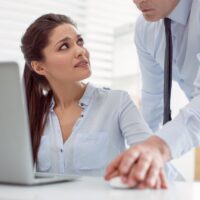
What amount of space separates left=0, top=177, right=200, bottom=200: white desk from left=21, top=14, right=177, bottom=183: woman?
0.61 meters

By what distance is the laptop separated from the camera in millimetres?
726

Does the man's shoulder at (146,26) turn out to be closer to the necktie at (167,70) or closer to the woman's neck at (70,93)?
the necktie at (167,70)

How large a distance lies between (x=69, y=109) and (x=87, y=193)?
870 mm

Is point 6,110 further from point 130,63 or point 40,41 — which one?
point 130,63

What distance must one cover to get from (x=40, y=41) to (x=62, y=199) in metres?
1.06

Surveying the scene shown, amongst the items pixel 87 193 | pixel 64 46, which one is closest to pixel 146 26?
pixel 64 46

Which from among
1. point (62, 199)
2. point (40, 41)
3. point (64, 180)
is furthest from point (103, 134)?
point (62, 199)

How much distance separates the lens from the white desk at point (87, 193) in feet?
2.24

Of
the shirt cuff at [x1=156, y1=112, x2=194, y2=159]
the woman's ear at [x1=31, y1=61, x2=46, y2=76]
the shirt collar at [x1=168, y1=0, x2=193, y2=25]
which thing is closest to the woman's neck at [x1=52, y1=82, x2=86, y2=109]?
the woman's ear at [x1=31, y1=61, x2=46, y2=76]

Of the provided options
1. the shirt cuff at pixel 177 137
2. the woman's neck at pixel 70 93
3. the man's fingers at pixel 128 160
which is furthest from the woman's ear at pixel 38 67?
the man's fingers at pixel 128 160

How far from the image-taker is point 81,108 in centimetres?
157

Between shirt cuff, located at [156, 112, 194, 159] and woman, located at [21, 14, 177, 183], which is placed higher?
shirt cuff, located at [156, 112, 194, 159]

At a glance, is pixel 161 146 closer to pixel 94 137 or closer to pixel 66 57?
pixel 94 137

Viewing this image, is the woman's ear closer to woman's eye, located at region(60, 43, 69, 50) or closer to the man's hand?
woman's eye, located at region(60, 43, 69, 50)
